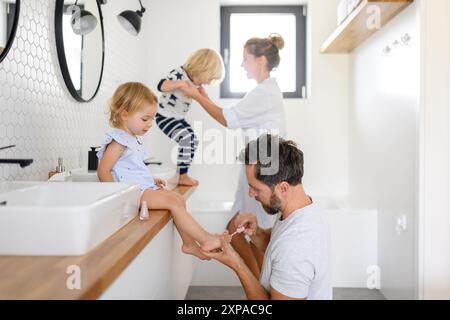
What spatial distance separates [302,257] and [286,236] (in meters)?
0.08

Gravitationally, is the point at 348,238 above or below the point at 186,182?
below

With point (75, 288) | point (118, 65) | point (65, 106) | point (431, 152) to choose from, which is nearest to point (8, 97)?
point (65, 106)

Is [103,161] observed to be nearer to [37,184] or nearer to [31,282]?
[37,184]

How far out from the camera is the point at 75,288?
2.54 feet

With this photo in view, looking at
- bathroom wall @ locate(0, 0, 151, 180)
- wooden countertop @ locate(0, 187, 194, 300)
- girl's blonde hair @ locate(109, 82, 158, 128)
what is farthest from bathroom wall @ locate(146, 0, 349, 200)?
wooden countertop @ locate(0, 187, 194, 300)

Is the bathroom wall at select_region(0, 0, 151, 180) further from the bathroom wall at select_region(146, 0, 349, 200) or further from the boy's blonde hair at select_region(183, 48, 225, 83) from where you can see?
the bathroom wall at select_region(146, 0, 349, 200)

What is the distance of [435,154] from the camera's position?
2.21 meters

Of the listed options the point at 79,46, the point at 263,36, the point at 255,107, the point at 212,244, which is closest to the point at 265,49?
the point at 255,107

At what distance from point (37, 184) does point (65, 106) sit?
664 millimetres

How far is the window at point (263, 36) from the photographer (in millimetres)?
3705

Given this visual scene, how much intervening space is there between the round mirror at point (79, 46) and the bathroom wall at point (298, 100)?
1.26 meters

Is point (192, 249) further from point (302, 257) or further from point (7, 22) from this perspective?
point (7, 22)

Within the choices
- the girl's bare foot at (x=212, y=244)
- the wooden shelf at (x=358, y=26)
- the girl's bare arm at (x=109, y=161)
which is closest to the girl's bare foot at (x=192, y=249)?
the girl's bare foot at (x=212, y=244)

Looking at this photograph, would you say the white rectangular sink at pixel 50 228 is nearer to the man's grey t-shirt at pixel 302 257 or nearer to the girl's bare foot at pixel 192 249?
the man's grey t-shirt at pixel 302 257
